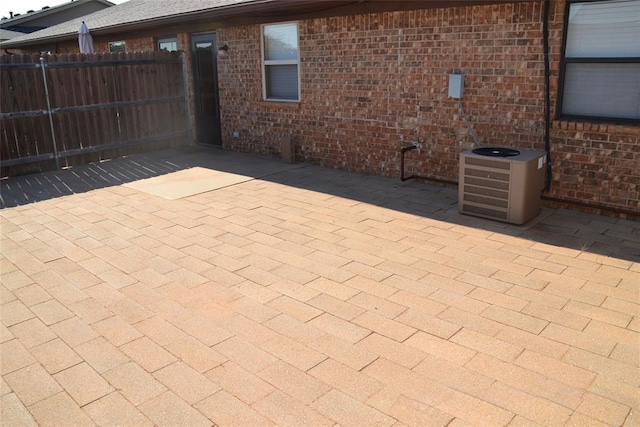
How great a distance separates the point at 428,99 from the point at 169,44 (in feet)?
24.3

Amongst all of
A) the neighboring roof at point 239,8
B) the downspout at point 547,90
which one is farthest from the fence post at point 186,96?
the downspout at point 547,90

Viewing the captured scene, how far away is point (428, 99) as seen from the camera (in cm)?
721

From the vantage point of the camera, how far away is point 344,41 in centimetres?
807

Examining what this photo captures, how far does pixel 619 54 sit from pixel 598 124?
2.56ft

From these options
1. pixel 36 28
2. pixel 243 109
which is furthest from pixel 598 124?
pixel 36 28

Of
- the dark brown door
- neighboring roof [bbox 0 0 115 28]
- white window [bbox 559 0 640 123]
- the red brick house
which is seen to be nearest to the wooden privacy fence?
the dark brown door

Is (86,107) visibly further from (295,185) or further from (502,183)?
(502,183)

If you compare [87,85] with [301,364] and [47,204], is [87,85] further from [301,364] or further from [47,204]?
[301,364]

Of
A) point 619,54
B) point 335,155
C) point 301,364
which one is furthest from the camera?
point 335,155

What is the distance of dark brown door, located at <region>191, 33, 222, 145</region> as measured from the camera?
10766mm

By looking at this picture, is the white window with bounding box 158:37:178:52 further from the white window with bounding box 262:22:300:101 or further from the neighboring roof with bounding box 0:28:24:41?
the neighboring roof with bounding box 0:28:24:41

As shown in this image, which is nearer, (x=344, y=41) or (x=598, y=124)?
(x=598, y=124)

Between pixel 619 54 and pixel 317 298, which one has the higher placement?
pixel 619 54

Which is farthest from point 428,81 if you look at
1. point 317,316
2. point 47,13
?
point 47,13
